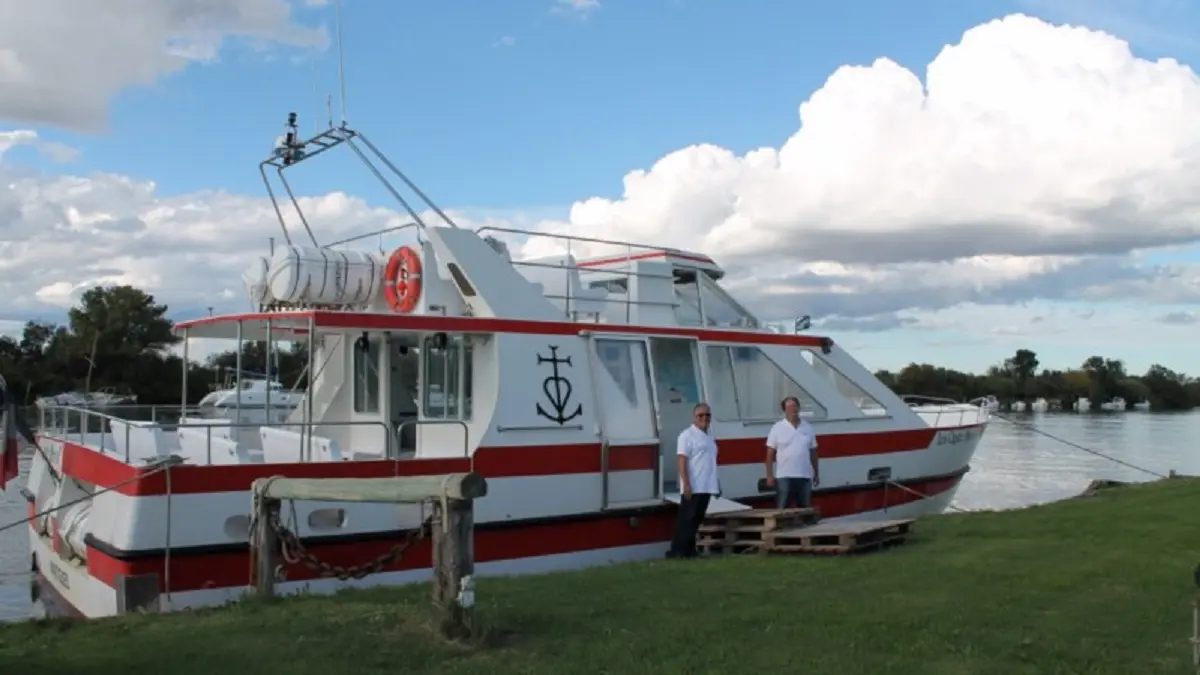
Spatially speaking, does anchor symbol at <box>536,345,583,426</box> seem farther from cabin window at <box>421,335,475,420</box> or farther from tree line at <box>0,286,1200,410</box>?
tree line at <box>0,286,1200,410</box>

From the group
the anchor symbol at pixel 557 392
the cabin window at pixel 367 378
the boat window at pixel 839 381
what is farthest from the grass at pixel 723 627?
the boat window at pixel 839 381

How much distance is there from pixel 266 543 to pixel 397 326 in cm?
302

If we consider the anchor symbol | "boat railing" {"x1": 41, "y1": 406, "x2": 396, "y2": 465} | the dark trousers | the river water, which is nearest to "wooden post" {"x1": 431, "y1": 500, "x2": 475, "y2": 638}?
"boat railing" {"x1": 41, "y1": 406, "x2": 396, "y2": 465}

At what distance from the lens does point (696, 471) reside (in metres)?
11.3

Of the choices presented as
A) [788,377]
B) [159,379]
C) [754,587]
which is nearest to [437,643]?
[754,587]

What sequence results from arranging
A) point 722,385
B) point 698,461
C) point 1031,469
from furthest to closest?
point 1031,469 < point 722,385 < point 698,461

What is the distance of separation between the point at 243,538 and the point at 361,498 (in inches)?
114

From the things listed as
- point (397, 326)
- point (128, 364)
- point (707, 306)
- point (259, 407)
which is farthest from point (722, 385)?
point (128, 364)

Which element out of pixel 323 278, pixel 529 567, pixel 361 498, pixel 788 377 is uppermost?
pixel 323 278

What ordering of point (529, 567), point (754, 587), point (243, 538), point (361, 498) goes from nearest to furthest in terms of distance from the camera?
1. point (361, 498)
2. point (754, 587)
3. point (243, 538)
4. point (529, 567)

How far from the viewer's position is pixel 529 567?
36.4 feet

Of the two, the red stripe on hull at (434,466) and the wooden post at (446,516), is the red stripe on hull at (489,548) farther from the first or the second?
the wooden post at (446,516)

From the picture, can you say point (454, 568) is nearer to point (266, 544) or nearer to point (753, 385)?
point (266, 544)

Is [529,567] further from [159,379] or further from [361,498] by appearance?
[159,379]
